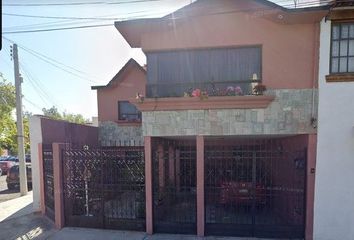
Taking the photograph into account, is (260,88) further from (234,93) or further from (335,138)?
(335,138)

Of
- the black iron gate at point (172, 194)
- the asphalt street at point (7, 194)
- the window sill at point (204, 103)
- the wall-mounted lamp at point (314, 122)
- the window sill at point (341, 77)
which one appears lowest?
the asphalt street at point (7, 194)

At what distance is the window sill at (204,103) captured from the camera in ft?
20.2

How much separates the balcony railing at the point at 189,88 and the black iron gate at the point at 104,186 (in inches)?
68.1

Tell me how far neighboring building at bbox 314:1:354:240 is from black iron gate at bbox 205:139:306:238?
1.54 ft

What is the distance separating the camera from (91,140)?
1119cm

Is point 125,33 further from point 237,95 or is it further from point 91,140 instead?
point 91,140

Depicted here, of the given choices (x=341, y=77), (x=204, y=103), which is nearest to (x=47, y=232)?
(x=204, y=103)

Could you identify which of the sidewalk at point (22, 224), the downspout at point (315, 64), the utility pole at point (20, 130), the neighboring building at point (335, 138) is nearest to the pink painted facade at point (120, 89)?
the utility pole at point (20, 130)

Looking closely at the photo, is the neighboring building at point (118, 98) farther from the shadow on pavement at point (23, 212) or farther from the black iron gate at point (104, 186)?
the black iron gate at point (104, 186)

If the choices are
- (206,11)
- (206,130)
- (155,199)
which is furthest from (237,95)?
(155,199)

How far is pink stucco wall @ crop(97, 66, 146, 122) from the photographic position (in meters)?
12.2

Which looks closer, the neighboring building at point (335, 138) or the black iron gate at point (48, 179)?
the neighboring building at point (335, 138)

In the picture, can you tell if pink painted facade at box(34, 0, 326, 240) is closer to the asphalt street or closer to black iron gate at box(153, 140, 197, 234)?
black iron gate at box(153, 140, 197, 234)

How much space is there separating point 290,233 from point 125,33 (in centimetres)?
707
